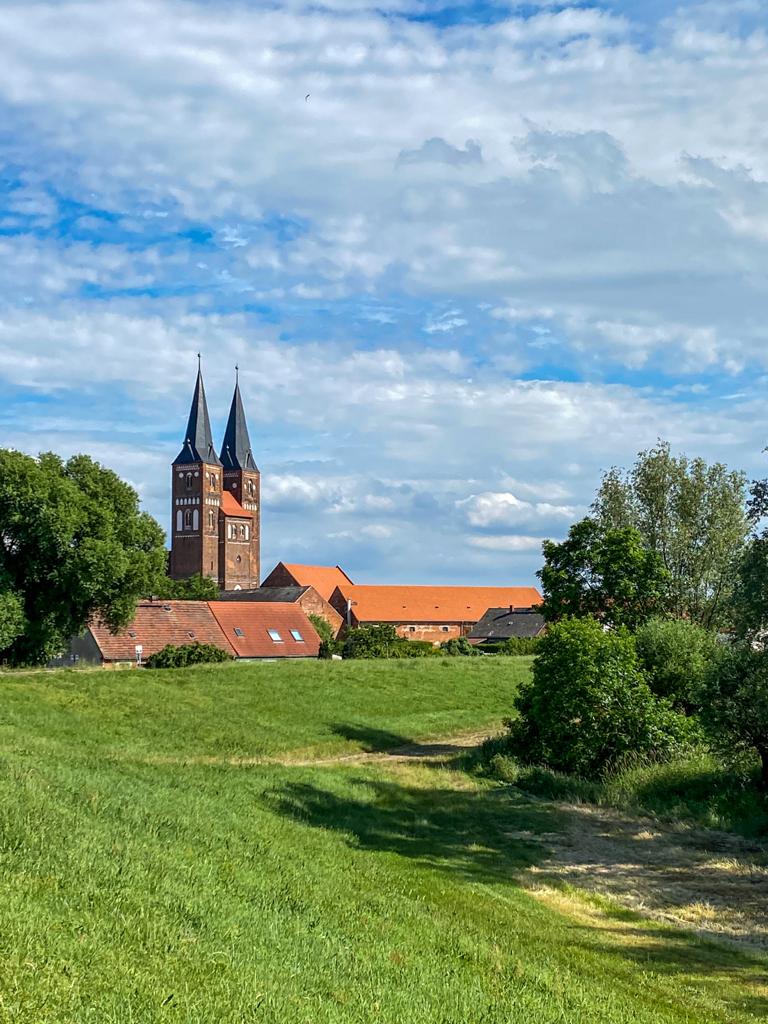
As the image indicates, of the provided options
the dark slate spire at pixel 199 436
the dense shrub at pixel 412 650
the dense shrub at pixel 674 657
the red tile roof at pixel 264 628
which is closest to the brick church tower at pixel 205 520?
the dark slate spire at pixel 199 436

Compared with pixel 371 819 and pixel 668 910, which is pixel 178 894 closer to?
pixel 668 910

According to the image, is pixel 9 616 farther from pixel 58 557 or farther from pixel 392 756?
pixel 392 756

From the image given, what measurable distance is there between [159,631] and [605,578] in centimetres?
3235

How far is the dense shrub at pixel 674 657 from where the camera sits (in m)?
36.2

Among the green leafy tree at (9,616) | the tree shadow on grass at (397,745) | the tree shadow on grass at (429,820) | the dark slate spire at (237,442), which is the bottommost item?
the tree shadow on grass at (397,745)

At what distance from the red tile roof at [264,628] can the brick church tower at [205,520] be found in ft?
240

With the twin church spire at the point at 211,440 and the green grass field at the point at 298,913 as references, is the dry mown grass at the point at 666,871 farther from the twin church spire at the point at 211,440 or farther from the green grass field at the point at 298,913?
the twin church spire at the point at 211,440

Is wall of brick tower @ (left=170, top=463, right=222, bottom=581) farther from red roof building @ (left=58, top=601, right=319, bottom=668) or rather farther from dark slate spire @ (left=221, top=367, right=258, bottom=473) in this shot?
red roof building @ (left=58, top=601, right=319, bottom=668)

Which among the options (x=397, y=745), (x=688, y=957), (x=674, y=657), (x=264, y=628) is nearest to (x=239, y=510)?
(x=264, y=628)

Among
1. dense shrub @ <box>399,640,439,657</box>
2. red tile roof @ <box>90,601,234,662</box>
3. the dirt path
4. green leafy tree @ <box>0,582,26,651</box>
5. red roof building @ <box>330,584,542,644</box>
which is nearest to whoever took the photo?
the dirt path

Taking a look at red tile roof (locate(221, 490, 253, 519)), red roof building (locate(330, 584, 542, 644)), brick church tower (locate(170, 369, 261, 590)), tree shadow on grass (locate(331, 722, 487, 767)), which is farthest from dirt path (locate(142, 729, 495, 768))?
red tile roof (locate(221, 490, 253, 519))

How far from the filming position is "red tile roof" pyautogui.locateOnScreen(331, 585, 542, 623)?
13300 centimetres

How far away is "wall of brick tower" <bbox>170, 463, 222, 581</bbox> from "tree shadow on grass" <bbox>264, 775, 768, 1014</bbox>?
4849 inches

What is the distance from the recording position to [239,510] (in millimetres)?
154250
